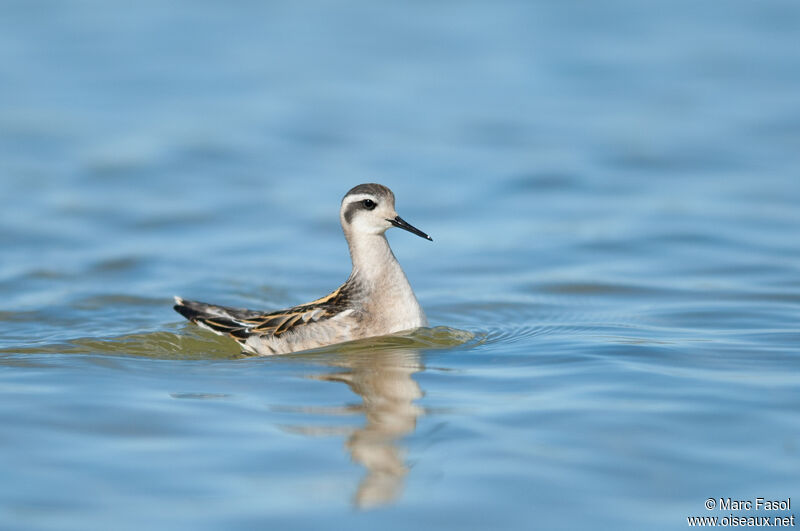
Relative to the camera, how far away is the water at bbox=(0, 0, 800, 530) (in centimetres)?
678

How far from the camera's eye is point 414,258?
14547 mm

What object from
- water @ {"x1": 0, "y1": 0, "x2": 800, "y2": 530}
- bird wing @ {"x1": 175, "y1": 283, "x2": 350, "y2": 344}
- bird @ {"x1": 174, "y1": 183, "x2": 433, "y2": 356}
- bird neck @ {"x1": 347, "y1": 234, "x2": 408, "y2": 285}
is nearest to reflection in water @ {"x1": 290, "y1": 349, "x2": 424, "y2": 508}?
water @ {"x1": 0, "y1": 0, "x2": 800, "y2": 530}

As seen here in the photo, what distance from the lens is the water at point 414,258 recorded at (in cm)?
678

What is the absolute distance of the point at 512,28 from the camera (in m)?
26.4

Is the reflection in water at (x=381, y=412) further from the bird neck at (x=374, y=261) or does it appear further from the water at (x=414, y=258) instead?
the bird neck at (x=374, y=261)

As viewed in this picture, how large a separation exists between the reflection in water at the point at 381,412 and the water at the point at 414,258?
0.10 ft

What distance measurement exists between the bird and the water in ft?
0.85

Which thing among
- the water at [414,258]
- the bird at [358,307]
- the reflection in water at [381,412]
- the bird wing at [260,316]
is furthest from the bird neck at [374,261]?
the reflection in water at [381,412]

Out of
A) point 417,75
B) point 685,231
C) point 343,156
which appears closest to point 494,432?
point 685,231

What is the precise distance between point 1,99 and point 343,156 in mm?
7710

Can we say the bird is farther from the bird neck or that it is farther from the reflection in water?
the reflection in water

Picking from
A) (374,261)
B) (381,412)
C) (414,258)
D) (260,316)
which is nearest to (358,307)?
(374,261)

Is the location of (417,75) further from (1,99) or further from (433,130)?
(1,99)

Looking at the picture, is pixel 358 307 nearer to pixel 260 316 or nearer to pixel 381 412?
pixel 260 316
